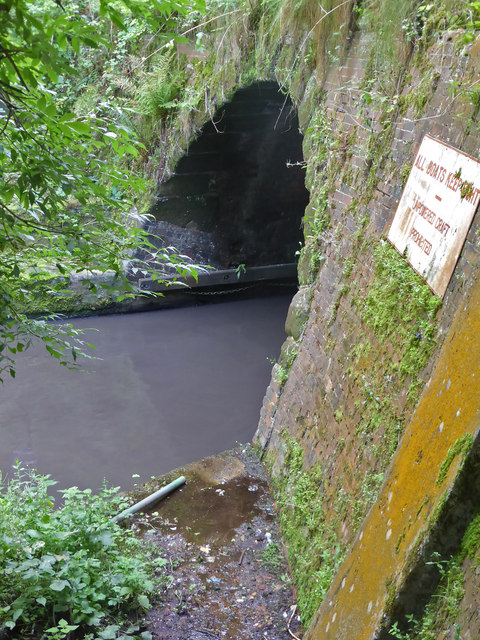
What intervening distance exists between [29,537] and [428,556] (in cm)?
234

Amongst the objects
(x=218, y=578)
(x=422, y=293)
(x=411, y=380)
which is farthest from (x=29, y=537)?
(x=422, y=293)

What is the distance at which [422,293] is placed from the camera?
3.02m

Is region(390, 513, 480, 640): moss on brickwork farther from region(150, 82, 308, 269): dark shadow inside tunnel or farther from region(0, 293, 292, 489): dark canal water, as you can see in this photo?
region(150, 82, 308, 269): dark shadow inside tunnel

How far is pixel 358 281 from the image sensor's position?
3.92 m

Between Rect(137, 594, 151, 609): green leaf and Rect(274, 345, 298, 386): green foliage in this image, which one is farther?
Rect(274, 345, 298, 386): green foliage

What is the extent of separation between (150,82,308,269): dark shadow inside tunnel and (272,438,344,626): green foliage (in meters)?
4.89

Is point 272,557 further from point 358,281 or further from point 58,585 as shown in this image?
point 358,281

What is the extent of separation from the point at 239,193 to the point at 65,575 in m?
7.39

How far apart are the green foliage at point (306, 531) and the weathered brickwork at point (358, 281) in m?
0.09

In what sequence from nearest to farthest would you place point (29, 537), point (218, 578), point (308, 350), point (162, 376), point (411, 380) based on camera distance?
point (411, 380), point (29, 537), point (218, 578), point (308, 350), point (162, 376)

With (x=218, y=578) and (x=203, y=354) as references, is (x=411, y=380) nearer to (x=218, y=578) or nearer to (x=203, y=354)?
(x=218, y=578)

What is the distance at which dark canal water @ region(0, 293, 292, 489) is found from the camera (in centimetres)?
577

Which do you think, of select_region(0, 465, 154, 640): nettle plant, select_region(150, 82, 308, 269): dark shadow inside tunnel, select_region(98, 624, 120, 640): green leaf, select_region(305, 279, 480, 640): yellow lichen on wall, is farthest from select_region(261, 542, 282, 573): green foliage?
select_region(150, 82, 308, 269): dark shadow inside tunnel

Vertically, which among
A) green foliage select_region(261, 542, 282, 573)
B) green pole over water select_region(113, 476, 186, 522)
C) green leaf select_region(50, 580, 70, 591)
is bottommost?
green pole over water select_region(113, 476, 186, 522)
